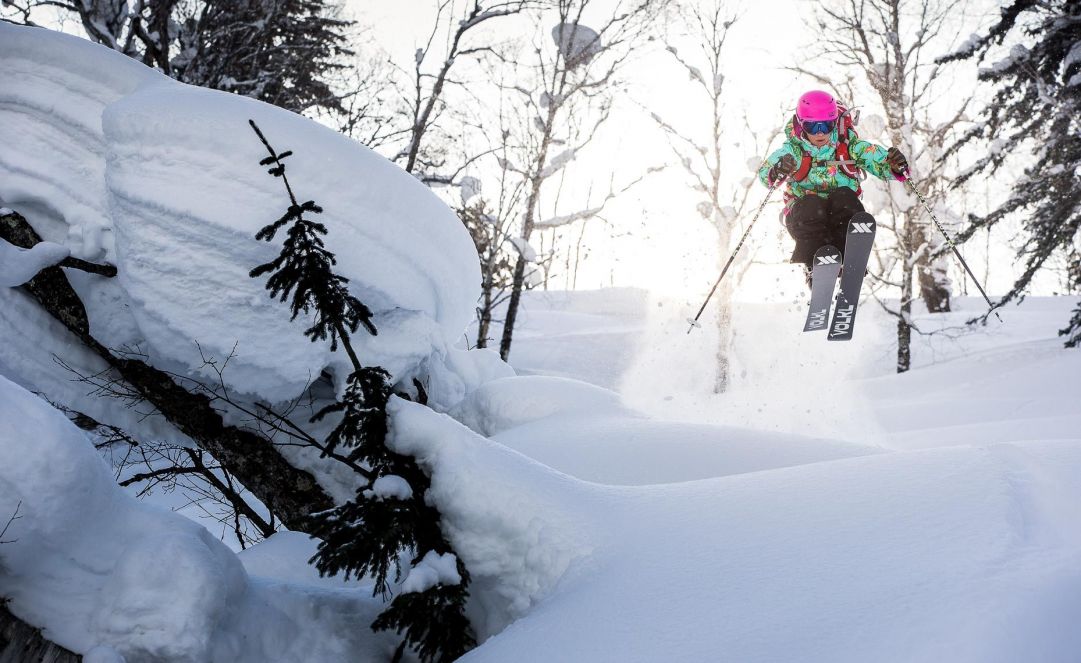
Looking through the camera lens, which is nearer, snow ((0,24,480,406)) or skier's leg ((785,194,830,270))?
snow ((0,24,480,406))

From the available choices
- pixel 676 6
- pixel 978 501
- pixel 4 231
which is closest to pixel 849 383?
pixel 676 6

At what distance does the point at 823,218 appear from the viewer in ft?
23.3

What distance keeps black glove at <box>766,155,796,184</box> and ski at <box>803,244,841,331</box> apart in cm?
98

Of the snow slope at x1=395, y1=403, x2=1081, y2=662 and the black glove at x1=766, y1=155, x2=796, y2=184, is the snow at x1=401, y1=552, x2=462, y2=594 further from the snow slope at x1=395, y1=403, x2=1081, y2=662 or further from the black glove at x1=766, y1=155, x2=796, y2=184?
the black glove at x1=766, y1=155, x2=796, y2=184

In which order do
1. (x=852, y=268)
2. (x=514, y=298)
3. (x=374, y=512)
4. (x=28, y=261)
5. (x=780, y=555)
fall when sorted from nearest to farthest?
(x=780, y=555)
(x=374, y=512)
(x=28, y=261)
(x=852, y=268)
(x=514, y=298)

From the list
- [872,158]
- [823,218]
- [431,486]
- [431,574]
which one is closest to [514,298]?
[823,218]

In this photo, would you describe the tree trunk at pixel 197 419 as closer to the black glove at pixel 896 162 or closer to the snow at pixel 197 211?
the snow at pixel 197 211

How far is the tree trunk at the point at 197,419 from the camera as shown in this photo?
4539 millimetres

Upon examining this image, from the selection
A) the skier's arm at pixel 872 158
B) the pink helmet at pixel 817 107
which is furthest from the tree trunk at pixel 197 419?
the skier's arm at pixel 872 158

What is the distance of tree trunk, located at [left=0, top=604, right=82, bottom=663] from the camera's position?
252cm

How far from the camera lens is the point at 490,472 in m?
3.19

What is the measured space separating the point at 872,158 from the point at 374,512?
238 inches

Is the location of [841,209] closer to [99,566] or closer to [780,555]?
[780,555]

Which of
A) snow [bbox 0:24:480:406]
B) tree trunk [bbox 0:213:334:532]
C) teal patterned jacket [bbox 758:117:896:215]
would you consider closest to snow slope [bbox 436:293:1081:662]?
snow [bbox 0:24:480:406]
